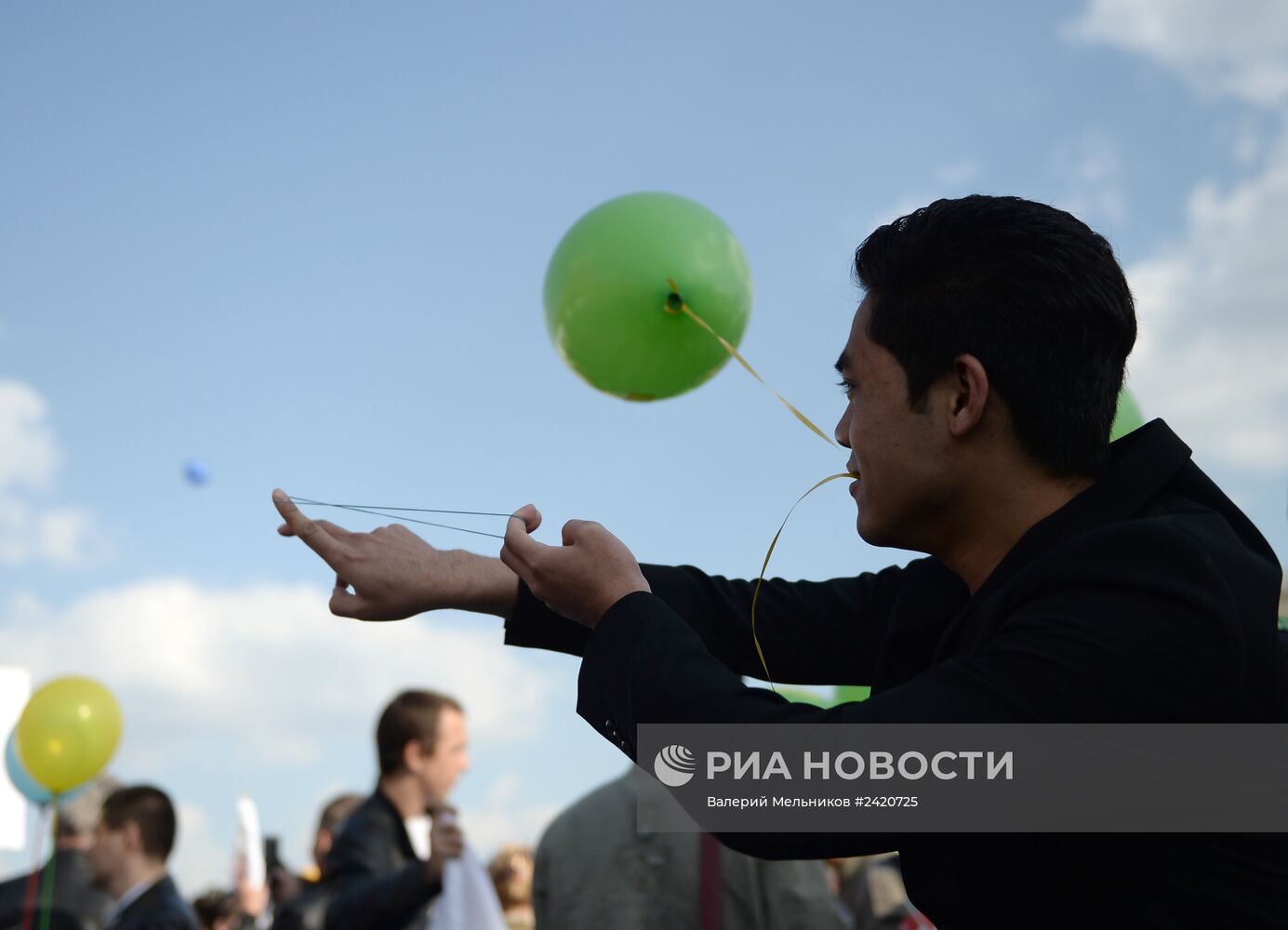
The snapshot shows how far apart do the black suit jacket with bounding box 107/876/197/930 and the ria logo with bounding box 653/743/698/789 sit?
4.82 metres

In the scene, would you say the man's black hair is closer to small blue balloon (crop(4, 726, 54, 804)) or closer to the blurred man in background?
the blurred man in background

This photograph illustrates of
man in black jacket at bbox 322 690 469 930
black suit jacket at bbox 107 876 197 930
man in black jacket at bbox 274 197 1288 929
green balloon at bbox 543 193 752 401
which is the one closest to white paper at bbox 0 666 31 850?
black suit jacket at bbox 107 876 197 930

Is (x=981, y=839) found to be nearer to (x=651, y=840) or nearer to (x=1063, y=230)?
(x=1063, y=230)

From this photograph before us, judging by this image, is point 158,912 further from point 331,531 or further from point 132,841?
point 331,531

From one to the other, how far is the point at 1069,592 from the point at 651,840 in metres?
2.99

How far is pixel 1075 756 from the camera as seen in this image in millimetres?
1478

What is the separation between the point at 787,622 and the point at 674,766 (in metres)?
0.75

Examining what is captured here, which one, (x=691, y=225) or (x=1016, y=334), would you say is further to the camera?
(x=691, y=225)

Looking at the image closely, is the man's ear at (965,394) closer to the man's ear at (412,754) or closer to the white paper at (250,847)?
the man's ear at (412,754)

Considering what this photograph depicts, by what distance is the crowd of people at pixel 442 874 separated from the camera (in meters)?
4.24

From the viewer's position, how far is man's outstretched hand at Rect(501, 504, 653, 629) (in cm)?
181

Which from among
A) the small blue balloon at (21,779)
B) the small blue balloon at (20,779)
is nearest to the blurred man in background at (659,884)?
the small blue balloon at (21,779)

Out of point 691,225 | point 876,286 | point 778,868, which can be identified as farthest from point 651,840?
point 876,286

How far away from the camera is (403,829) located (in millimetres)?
5129
